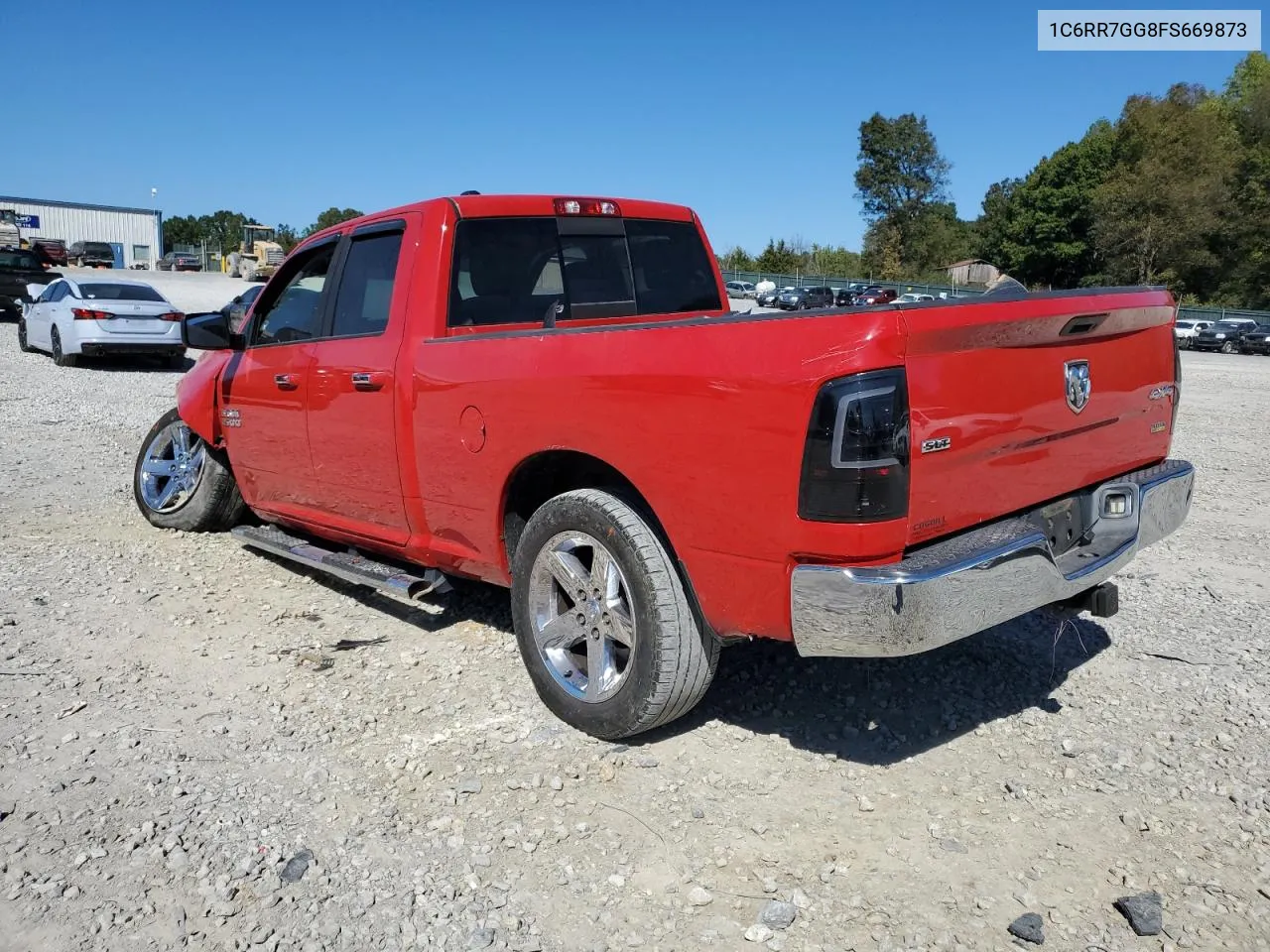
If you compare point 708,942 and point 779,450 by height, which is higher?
point 779,450

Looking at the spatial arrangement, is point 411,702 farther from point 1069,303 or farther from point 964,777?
point 1069,303

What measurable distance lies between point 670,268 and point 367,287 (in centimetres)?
152

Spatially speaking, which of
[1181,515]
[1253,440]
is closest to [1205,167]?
→ [1253,440]

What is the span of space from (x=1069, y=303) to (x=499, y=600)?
3.14 metres

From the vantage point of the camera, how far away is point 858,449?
2662mm

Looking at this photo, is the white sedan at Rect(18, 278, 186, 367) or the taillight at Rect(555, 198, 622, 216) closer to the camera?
the taillight at Rect(555, 198, 622, 216)

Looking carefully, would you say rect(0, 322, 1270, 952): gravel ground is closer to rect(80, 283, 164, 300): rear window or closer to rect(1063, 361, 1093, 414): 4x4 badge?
rect(1063, 361, 1093, 414): 4x4 badge

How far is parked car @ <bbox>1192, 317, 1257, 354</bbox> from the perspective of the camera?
1512 inches

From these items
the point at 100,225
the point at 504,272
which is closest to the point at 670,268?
the point at 504,272

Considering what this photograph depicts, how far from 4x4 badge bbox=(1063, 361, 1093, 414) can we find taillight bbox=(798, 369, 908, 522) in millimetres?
891

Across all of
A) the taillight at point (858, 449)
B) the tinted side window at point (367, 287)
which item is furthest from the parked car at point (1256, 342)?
the taillight at point (858, 449)

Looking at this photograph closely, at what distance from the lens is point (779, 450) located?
2.76 m

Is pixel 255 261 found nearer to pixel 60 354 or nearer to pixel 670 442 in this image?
pixel 60 354

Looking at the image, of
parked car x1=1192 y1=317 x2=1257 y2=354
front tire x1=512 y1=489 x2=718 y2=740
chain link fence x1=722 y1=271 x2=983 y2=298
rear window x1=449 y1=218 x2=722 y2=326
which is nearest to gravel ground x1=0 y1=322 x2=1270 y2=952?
front tire x1=512 y1=489 x2=718 y2=740
